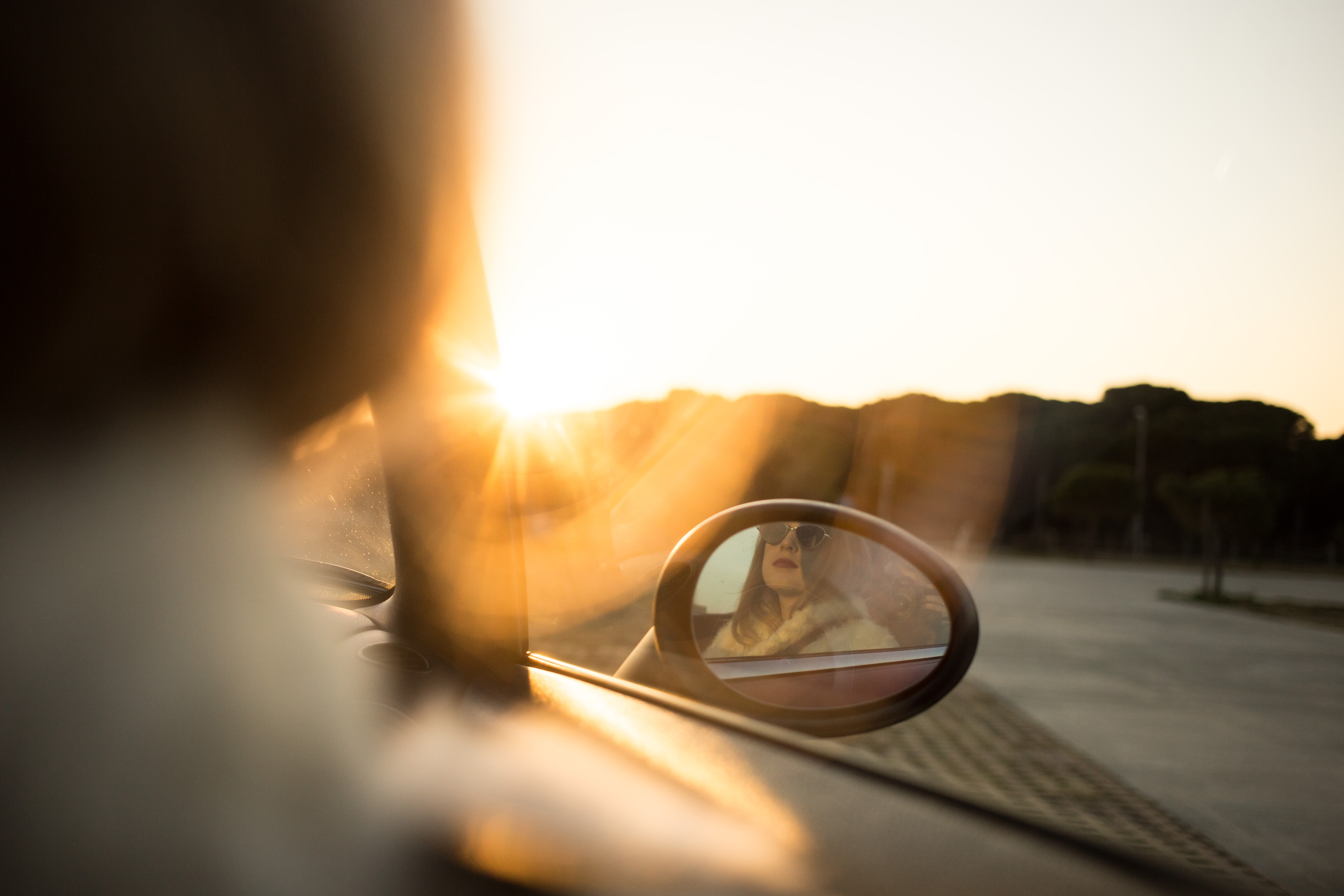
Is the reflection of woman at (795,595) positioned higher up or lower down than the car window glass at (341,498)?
lower down

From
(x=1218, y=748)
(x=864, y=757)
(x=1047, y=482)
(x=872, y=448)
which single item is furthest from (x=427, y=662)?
(x=1047, y=482)

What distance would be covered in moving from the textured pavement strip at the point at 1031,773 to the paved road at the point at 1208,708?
185 millimetres

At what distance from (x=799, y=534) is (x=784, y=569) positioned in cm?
7

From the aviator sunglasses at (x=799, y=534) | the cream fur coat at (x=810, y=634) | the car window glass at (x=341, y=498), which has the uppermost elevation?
the car window glass at (x=341, y=498)

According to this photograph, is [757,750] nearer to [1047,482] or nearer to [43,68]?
[43,68]

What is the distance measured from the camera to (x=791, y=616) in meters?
1.68

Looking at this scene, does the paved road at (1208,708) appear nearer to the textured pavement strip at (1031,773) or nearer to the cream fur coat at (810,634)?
the textured pavement strip at (1031,773)

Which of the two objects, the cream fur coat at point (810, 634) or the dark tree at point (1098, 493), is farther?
the dark tree at point (1098, 493)

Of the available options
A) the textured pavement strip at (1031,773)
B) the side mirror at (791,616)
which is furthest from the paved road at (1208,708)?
the side mirror at (791,616)

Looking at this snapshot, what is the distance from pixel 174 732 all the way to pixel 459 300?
2.38ft

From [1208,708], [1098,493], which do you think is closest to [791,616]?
[1208,708]

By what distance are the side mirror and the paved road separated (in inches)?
28.9

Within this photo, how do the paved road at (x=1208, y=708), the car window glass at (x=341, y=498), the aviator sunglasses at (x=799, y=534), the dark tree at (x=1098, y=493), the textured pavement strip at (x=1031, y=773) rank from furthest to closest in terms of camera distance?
1. the dark tree at (x=1098, y=493)
2. the paved road at (x=1208, y=708)
3. the textured pavement strip at (x=1031, y=773)
4. the aviator sunglasses at (x=799, y=534)
5. the car window glass at (x=341, y=498)

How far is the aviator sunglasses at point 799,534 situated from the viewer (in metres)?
1.66
